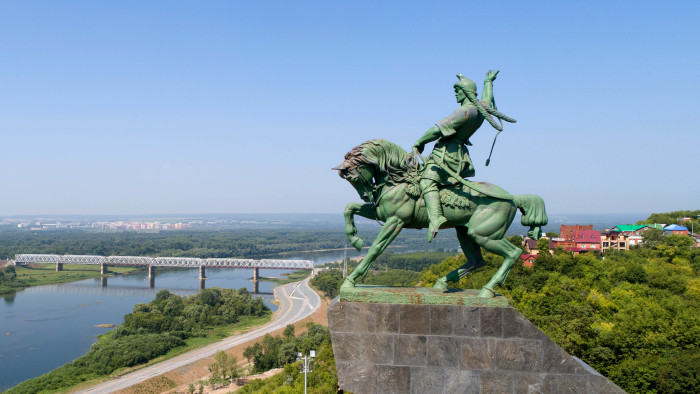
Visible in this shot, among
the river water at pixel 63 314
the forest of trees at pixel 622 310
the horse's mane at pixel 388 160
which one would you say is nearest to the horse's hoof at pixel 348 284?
the horse's mane at pixel 388 160

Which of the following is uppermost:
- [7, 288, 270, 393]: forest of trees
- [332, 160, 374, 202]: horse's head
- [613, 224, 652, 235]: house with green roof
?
[332, 160, 374, 202]: horse's head

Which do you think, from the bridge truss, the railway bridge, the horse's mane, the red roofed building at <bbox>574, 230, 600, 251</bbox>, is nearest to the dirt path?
the horse's mane

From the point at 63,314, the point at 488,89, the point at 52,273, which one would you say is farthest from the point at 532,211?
the point at 52,273

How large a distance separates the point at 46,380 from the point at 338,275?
44236 mm

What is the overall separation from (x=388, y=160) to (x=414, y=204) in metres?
0.79

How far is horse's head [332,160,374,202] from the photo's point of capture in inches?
292

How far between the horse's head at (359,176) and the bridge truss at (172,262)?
249 feet

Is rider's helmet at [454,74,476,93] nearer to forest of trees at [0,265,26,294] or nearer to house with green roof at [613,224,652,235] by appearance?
house with green roof at [613,224,652,235]

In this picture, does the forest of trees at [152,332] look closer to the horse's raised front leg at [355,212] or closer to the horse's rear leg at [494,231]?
the horse's raised front leg at [355,212]

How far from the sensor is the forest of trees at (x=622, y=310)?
15.5 meters

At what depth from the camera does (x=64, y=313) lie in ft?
174

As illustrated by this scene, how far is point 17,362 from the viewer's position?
36.4 m

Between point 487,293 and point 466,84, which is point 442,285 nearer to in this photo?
point 487,293

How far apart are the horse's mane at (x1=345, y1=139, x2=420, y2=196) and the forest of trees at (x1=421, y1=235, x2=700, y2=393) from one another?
8.79 m
